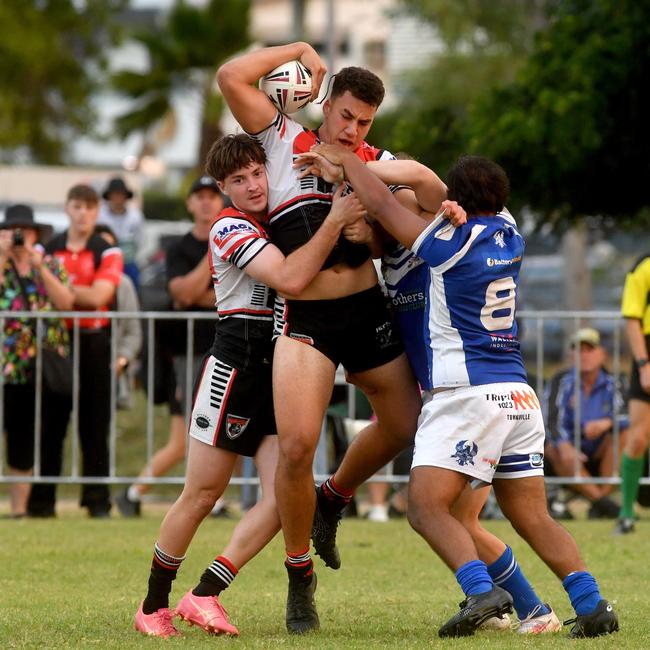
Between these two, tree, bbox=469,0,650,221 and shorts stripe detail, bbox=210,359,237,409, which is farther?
tree, bbox=469,0,650,221

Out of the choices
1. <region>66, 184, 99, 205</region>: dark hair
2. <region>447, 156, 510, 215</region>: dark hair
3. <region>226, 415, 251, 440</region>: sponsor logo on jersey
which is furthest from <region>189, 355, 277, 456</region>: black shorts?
<region>66, 184, 99, 205</region>: dark hair

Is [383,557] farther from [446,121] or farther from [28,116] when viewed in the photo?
[28,116]

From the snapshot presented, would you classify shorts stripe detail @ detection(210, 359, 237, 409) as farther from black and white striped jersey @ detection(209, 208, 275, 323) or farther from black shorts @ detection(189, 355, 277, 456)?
black and white striped jersey @ detection(209, 208, 275, 323)

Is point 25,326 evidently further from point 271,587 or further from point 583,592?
point 583,592

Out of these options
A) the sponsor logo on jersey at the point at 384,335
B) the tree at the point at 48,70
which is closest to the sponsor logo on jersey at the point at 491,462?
the sponsor logo on jersey at the point at 384,335

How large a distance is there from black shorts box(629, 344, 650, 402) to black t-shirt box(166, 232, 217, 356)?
121 inches

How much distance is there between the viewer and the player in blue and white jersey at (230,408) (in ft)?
19.9

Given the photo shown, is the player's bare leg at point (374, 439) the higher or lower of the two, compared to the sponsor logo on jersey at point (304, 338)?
lower

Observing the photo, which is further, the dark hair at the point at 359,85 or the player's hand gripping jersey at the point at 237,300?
the player's hand gripping jersey at the point at 237,300

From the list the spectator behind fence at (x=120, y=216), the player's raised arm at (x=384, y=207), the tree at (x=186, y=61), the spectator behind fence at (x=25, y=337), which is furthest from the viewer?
the tree at (x=186, y=61)

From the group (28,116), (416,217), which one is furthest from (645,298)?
(28,116)

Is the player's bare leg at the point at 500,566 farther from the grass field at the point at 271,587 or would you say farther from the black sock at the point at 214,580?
the black sock at the point at 214,580

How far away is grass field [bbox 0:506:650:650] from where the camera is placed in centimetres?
589

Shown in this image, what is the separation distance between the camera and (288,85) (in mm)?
6094
